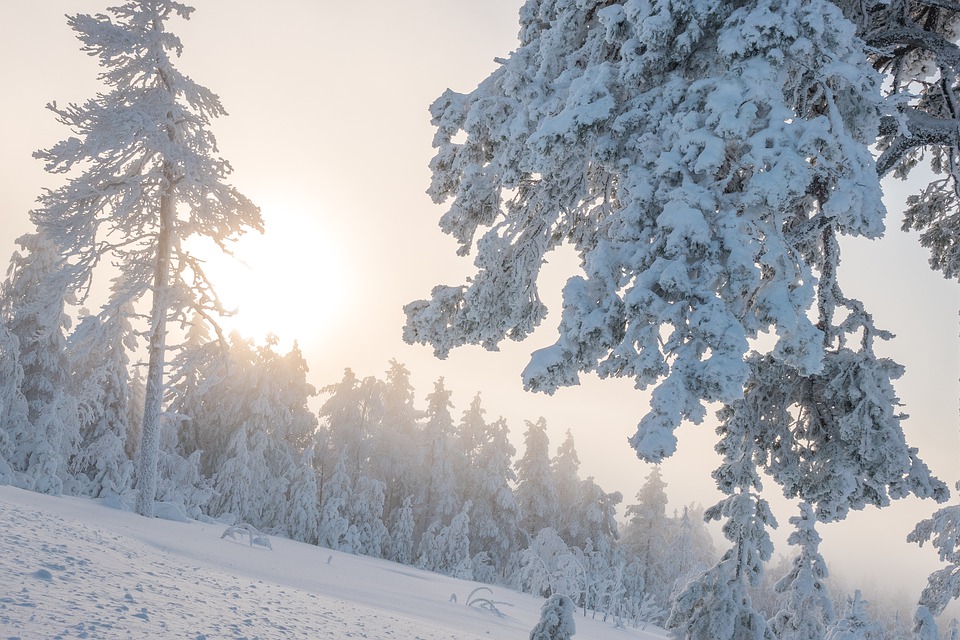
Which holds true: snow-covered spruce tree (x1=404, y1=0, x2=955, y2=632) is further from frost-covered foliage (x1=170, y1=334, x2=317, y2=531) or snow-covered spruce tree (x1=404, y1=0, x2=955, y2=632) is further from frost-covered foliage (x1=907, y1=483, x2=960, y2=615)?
frost-covered foliage (x1=170, y1=334, x2=317, y2=531)

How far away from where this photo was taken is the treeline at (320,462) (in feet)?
70.5

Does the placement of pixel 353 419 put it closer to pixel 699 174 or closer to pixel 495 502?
pixel 495 502

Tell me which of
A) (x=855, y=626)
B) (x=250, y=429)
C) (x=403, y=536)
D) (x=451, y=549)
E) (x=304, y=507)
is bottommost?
(x=451, y=549)

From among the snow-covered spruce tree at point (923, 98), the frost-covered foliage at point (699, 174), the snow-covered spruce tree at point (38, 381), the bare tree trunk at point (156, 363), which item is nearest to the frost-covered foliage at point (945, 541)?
the snow-covered spruce tree at point (923, 98)

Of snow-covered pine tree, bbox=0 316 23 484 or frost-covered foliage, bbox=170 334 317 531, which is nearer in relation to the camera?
snow-covered pine tree, bbox=0 316 23 484

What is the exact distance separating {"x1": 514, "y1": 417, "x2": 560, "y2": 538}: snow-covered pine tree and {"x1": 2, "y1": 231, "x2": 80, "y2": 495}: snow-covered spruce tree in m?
23.2

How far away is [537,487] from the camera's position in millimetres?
36750

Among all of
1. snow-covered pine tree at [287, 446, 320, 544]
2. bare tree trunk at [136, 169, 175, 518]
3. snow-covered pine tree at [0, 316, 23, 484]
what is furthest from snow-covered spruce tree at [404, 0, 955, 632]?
snow-covered pine tree at [287, 446, 320, 544]

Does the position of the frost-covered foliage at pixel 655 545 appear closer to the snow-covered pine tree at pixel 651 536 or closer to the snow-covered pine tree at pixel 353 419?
the snow-covered pine tree at pixel 651 536

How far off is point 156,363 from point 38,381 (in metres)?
13.6

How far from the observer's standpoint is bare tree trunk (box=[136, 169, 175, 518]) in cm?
1282

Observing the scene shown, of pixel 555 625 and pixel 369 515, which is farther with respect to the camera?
pixel 369 515

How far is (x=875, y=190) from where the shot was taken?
449 centimetres

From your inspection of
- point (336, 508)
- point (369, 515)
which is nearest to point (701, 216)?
point (336, 508)
